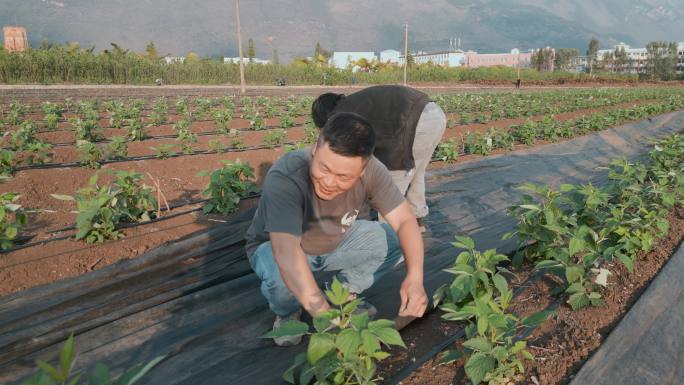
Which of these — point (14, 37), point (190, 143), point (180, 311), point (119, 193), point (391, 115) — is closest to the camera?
point (180, 311)

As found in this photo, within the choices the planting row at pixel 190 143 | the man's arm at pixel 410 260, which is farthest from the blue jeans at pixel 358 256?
the planting row at pixel 190 143

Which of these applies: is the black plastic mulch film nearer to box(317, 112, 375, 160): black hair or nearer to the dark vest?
the dark vest

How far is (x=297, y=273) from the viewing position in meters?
1.84

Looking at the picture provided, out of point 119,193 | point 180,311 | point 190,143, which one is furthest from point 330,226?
point 190,143

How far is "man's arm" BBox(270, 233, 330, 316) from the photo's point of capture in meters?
1.82

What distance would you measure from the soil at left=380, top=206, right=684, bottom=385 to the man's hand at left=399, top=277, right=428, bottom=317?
0.24 m

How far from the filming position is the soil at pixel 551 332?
1.97 m

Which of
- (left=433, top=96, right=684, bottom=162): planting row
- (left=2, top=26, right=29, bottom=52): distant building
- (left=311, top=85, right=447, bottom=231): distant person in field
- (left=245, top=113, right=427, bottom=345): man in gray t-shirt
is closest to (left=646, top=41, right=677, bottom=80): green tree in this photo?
(left=433, top=96, right=684, bottom=162): planting row

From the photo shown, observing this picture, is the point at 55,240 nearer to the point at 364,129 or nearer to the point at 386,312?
the point at 386,312

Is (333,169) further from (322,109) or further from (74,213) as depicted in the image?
(74,213)

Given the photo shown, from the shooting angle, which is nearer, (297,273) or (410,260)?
(297,273)

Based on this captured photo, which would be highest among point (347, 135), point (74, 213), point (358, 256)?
point (347, 135)

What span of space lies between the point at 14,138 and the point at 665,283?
254 inches

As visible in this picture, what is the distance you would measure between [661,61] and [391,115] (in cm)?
6977
